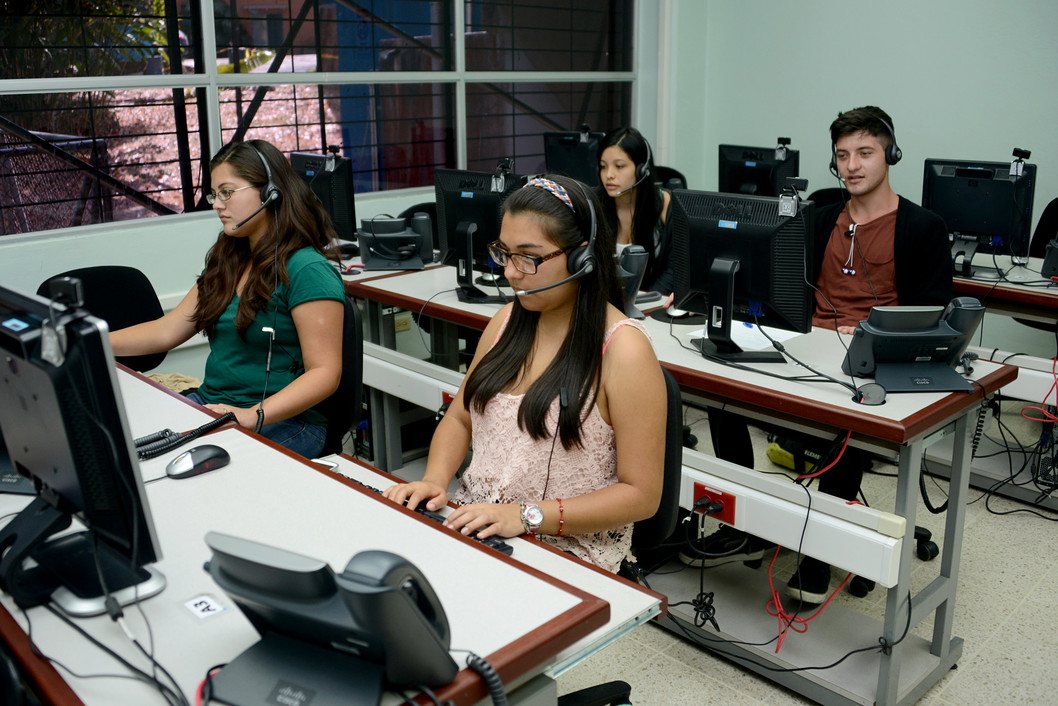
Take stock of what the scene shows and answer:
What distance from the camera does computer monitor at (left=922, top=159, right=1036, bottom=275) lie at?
10.7ft

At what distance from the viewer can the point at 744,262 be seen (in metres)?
2.31

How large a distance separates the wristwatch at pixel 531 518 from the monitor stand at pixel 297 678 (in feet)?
1.67

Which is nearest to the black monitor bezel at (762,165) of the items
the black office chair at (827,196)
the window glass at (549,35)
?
the black office chair at (827,196)

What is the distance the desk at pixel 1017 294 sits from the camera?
309 centimetres

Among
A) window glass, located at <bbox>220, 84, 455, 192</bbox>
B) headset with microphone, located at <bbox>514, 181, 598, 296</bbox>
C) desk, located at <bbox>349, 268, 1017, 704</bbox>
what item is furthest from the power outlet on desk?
window glass, located at <bbox>220, 84, 455, 192</bbox>

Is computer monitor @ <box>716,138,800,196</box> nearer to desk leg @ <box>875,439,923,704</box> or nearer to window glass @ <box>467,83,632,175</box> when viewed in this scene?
window glass @ <box>467,83,632,175</box>

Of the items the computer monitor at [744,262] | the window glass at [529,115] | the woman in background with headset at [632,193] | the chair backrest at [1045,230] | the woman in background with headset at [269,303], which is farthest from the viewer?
the window glass at [529,115]

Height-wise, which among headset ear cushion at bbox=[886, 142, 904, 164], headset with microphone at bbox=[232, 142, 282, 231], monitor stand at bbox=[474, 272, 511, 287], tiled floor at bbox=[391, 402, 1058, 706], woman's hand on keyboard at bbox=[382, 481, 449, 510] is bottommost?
tiled floor at bbox=[391, 402, 1058, 706]

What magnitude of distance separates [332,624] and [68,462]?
424mm

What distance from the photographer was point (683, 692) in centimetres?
218

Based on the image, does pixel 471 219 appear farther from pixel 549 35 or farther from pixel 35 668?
pixel 549 35

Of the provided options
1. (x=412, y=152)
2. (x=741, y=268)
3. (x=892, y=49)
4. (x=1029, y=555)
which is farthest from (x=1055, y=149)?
(x=412, y=152)

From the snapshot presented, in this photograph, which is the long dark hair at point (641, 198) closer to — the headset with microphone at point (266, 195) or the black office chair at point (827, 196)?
the black office chair at point (827, 196)

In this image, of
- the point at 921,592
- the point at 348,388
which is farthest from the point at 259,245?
the point at 921,592
